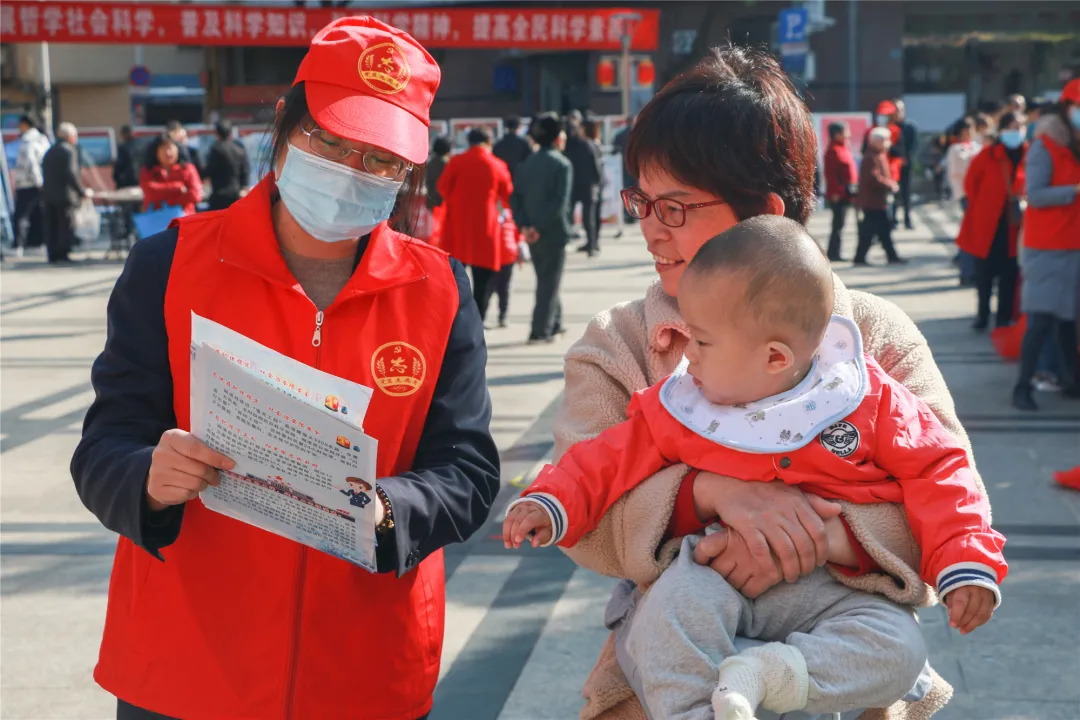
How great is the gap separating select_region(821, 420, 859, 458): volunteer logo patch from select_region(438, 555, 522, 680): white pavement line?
103 inches

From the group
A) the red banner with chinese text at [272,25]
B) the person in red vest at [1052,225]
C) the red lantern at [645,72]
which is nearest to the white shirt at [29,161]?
the red banner with chinese text at [272,25]

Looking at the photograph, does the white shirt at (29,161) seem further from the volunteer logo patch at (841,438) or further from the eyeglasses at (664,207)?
the volunteer logo patch at (841,438)

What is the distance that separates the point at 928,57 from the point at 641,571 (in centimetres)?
3394

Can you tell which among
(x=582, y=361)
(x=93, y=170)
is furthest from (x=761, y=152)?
(x=93, y=170)

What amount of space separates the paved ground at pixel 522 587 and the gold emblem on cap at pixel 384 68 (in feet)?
7.61

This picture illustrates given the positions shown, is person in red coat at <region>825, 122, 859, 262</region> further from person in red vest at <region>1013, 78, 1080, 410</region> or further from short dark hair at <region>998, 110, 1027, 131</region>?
person in red vest at <region>1013, 78, 1080, 410</region>

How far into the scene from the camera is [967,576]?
5.43ft

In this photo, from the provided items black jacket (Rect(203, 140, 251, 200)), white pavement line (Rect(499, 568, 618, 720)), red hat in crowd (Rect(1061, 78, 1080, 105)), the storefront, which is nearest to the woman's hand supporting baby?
white pavement line (Rect(499, 568, 618, 720))

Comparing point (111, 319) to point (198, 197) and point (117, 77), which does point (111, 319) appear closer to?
point (198, 197)

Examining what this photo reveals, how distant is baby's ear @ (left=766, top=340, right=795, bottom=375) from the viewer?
1.73m

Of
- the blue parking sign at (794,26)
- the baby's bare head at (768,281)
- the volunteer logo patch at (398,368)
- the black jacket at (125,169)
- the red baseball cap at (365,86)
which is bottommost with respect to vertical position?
the black jacket at (125,169)

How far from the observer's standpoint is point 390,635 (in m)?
2.10

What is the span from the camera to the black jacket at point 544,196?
1056cm

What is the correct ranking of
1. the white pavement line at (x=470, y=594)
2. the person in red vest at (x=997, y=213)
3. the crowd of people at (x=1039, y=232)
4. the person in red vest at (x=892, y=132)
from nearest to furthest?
the white pavement line at (x=470, y=594) < the crowd of people at (x=1039, y=232) < the person in red vest at (x=997, y=213) < the person in red vest at (x=892, y=132)
